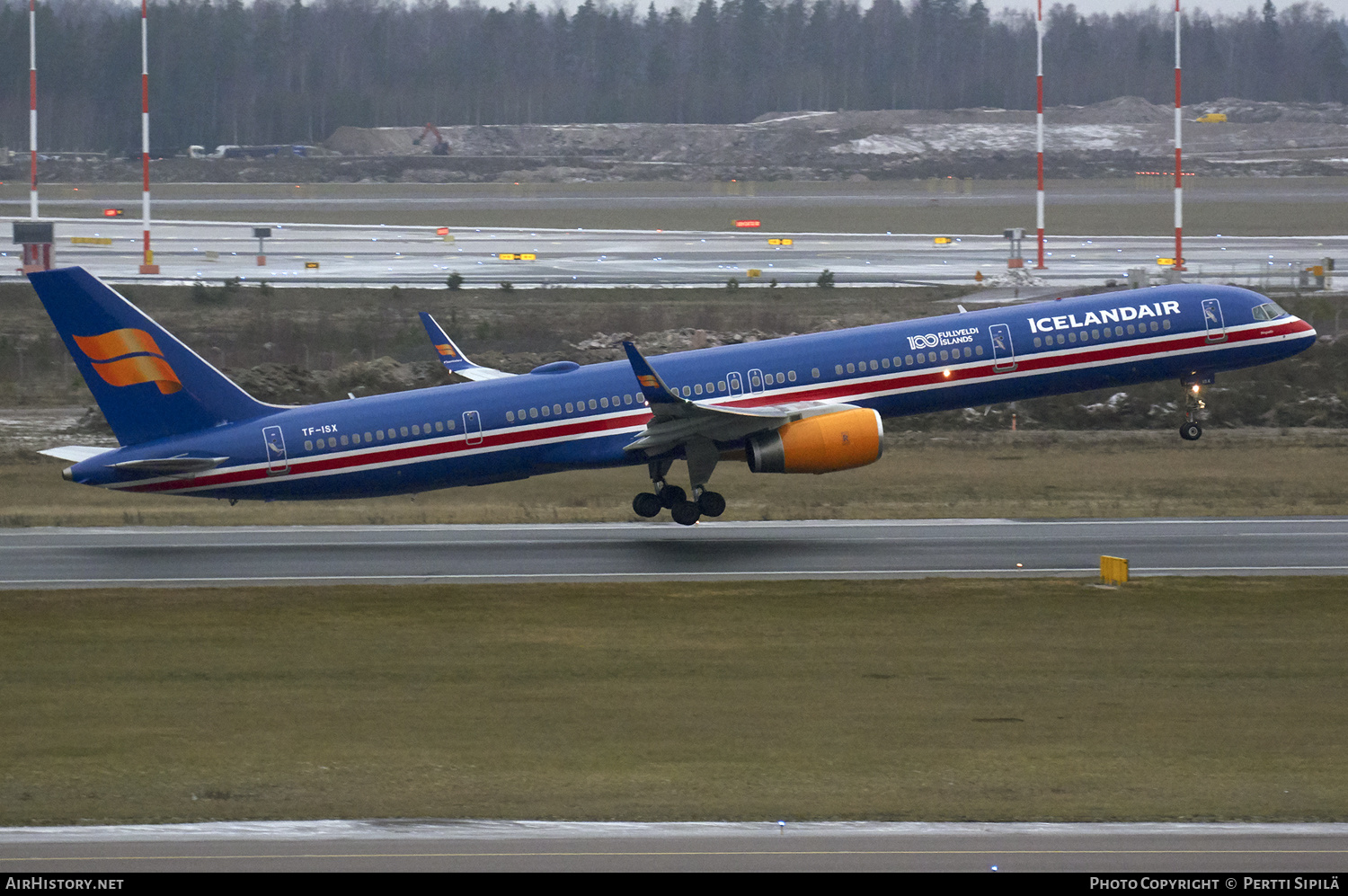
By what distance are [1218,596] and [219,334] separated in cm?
5267

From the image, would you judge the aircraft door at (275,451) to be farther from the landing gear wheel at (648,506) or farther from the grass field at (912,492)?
the landing gear wheel at (648,506)

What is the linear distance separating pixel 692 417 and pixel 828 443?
3.64 meters

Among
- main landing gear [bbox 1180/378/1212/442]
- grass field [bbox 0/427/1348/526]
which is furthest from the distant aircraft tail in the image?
main landing gear [bbox 1180/378/1212/442]

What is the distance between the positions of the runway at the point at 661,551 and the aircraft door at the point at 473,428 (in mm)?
2749

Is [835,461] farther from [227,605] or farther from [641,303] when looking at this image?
Result: [641,303]

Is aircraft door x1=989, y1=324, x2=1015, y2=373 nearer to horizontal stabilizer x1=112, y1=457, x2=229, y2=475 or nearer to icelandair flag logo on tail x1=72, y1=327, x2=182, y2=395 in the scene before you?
horizontal stabilizer x1=112, y1=457, x2=229, y2=475

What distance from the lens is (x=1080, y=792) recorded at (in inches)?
862

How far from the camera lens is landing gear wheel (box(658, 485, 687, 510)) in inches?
1786

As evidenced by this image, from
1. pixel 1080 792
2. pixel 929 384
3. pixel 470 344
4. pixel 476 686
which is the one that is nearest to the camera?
pixel 1080 792

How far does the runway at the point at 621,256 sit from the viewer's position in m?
88.9

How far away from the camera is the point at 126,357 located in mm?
41562

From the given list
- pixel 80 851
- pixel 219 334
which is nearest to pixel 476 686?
pixel 80 851

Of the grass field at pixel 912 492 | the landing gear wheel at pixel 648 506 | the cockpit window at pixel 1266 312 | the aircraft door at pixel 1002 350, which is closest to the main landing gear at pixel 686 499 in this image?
the landing gear wheel at pixel 648 506

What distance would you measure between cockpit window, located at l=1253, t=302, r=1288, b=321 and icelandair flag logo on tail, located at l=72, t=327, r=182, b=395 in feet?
101
